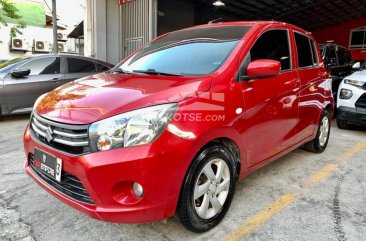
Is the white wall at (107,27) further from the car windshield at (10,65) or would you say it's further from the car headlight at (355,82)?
the car headlight at (355,82)

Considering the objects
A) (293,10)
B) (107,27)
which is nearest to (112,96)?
(107,27)

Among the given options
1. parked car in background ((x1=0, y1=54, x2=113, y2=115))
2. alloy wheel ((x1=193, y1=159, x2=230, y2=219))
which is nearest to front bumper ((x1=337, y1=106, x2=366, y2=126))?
alloy wheel ((x1=193, y1=159, x2=230, y2=219))

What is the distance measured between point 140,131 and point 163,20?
12925mm

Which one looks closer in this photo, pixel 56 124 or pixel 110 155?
pixel 110 155

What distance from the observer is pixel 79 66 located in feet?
24.2

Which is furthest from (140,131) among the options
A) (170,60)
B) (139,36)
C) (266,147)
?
(139,36)

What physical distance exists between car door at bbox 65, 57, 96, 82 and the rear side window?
495 centimetres

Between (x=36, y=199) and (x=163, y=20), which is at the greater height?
(x=163, y=20)

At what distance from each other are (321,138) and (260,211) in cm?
221

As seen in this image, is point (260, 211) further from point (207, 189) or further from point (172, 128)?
point (172, 128)

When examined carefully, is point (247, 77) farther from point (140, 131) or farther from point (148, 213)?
point (148, 213)

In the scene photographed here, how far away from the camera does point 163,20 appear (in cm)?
1427

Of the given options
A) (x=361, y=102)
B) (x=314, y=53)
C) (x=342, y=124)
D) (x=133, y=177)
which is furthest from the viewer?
(x=342, y=124)

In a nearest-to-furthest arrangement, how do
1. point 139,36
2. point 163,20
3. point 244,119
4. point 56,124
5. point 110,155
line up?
point 110,155
point 56,124
point 244,119
point 139,36
point 163,20
